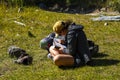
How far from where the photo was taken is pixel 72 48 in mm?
8289

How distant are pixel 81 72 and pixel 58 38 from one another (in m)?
1.04

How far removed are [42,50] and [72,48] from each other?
167 cm

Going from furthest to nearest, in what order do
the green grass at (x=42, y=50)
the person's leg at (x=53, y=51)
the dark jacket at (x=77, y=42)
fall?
the person's leg at (x=53, y=51)
the dark jacket at (x=77, y=42)
the green grass at (x=42, y=50)

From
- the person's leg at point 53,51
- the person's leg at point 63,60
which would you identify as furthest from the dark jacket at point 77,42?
the person's leg at point 53,51

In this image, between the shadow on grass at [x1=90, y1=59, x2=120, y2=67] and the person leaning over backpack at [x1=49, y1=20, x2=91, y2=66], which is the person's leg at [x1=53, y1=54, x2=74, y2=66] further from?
the shadow on grass at [x1=90, y1=59, x2=120, y2=67]

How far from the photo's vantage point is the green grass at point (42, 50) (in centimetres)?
793

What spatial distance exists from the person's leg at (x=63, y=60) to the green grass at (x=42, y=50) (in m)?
0.12

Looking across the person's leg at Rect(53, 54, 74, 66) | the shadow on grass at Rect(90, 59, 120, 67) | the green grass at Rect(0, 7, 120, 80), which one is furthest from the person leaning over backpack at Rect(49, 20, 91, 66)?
the shadow on grass at Rect(90, 59, 120, 67)

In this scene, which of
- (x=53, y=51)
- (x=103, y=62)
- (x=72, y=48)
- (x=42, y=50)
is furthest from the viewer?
(x=42, y=50)

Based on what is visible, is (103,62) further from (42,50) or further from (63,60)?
(42,50)

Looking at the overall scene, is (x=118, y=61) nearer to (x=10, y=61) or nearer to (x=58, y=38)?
(x=58, y=38)

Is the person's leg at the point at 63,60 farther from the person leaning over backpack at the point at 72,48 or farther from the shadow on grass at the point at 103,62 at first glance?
the shadow on grass at the point at 103,62

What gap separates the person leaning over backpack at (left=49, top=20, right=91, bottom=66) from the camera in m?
8.20

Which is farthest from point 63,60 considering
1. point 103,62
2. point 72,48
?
point 103,62
